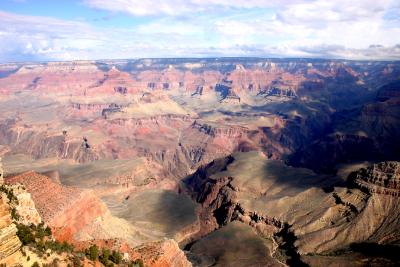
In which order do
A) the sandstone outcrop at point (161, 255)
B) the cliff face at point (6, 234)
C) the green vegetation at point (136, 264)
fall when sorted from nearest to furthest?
the cliff face at point (6, 234), the green vegetation at point (136, 264), the sandstone outcrop at point (161, 255)

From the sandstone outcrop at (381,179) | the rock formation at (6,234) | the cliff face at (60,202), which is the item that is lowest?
the sandstone outcrop at (381,179)

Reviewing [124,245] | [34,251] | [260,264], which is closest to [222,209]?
[260,264]

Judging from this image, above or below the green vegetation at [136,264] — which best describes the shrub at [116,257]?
above

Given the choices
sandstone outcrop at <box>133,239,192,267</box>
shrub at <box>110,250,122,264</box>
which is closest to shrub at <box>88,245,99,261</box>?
shrub at <box>110,250,122,264</box>

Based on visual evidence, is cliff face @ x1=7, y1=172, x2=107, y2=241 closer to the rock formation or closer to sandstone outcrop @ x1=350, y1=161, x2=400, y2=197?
the rock formation

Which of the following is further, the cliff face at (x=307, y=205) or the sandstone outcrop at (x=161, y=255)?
the cliff face at (x=307, y=205)

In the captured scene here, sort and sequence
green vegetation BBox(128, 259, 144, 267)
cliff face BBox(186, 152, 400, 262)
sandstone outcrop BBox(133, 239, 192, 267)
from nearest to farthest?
green vegetation BBox(128, 259, 144, 267)
sandstone outcrop BBox(133, 239, 192, 267)
cliff face BBox(186, 152, 400, 262)

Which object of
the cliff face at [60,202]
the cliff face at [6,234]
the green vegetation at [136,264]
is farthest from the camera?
the cliff face at [60,202]

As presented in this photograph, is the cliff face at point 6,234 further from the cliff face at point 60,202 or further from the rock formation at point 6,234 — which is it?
the cliff face at point 60,202

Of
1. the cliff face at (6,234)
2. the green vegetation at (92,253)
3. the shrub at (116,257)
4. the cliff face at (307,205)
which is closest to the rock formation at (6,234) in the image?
the cliff face at (6,234)

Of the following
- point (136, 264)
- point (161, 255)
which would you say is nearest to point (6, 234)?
point (136, 264)

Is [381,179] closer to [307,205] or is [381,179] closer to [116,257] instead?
[307,205]
